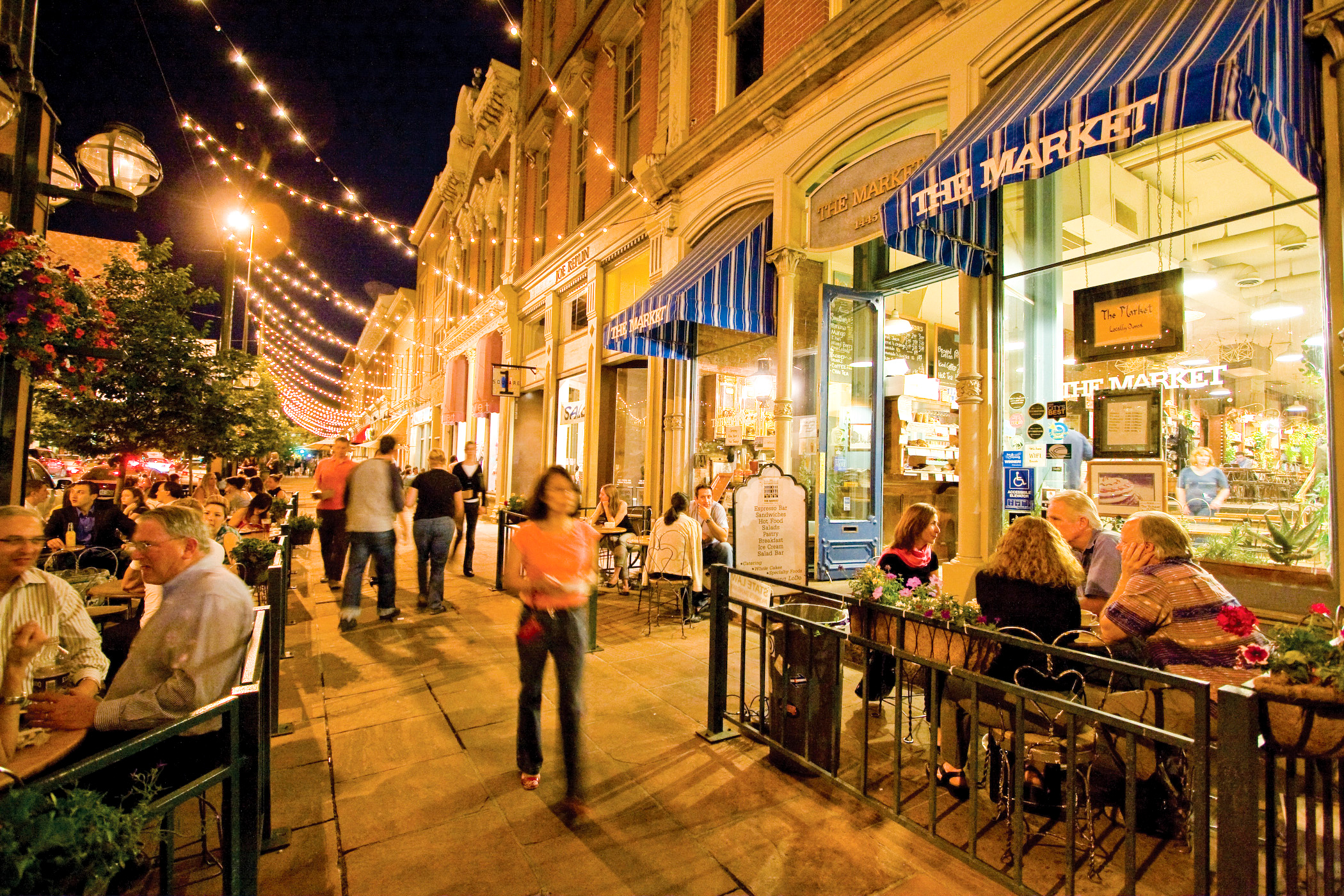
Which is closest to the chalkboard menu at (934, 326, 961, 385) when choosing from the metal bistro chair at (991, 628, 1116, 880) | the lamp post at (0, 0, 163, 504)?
the metal bistro chair at (991, 628, 1116, 880)

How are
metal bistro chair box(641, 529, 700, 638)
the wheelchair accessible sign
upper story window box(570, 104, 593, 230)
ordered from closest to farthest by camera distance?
the wheelchair accessible sign < metal bistro chair box(641, 529, 700, 638) < upper story window box(570, 104, 593, 230)

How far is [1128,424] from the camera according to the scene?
5633mm

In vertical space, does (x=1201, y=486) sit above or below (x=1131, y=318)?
below

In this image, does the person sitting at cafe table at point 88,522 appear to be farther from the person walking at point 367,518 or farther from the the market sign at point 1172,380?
the the market sign at point 1172,380

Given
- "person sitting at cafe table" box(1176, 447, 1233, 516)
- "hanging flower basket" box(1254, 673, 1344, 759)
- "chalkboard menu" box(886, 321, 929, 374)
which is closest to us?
"hanging flower basket" box(1254, 673, 1344, 759)

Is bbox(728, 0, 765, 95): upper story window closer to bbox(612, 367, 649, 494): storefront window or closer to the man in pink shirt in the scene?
bbox(612, 367, 649, 494): storefront window

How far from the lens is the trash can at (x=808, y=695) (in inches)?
132

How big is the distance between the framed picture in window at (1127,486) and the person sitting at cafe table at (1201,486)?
0.18 meters

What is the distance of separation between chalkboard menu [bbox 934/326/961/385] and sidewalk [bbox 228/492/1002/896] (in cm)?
819

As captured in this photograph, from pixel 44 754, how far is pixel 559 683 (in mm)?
1996

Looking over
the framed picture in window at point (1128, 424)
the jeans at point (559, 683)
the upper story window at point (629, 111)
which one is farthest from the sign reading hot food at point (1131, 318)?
the upper story window at point (629, 111)

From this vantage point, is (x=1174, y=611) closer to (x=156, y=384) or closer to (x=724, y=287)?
(x=724, y=287)

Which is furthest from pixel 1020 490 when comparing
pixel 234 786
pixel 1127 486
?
pixel 234 786

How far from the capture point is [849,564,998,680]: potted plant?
3039mm
